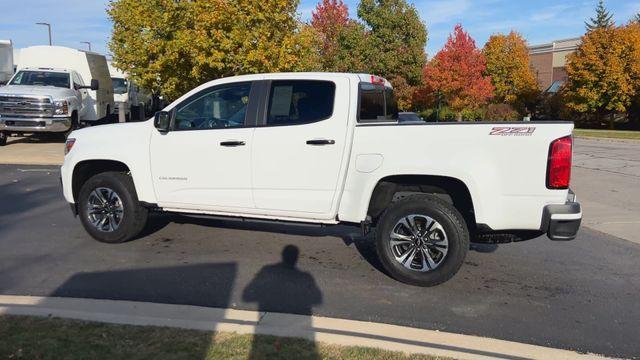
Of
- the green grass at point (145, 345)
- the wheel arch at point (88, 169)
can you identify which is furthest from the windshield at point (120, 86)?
the green grass at point (145, 345)

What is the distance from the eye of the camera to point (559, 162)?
4781mm

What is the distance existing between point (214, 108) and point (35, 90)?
493 inches

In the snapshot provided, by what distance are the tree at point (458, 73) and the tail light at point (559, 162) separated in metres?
35.2

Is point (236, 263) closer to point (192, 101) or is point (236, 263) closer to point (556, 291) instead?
point (192, 101)

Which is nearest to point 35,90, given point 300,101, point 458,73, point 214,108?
point 214,108

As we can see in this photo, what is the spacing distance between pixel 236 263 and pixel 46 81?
14.7 metres

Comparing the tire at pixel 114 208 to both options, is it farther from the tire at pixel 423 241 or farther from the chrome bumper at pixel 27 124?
the chrome bumper at pixel 27 124

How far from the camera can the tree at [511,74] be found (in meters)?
52.1

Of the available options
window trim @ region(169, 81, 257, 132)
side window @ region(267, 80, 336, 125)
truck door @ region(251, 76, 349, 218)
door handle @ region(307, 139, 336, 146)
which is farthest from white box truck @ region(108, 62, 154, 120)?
door handle @ region(307, 139, 336, 146)

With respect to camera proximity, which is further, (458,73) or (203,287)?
(458,73)

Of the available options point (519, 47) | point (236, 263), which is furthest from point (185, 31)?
point (519, 47)

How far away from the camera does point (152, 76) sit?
20094 mm

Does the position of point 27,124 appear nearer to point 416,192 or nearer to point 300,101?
point 300,101

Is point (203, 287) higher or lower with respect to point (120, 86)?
lower
